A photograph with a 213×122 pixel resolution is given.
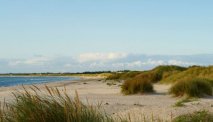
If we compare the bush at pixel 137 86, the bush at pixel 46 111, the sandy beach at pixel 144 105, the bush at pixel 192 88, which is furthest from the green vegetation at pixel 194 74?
the bush at pixel 46 111

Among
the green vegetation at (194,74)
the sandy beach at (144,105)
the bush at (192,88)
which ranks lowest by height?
the sandy beach at (144,105)

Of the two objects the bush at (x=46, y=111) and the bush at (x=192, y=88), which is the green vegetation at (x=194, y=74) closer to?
the bush at (x=192, y=88)

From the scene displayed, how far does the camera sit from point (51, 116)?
632 cm

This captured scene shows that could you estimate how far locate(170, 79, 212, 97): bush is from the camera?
2128 centimetres

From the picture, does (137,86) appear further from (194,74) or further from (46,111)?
(46,111)

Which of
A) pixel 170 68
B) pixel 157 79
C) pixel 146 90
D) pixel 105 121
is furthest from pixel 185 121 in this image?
pixel 170 68

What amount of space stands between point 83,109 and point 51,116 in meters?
0.45

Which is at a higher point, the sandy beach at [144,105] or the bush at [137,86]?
the bush at [137,86]

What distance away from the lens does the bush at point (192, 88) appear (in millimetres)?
21281

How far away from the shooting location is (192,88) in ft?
69.8

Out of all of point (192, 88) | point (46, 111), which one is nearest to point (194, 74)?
point (192, 88)

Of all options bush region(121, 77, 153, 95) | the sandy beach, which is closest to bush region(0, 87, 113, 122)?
→ the sandy beach

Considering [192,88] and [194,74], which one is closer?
[192,88]

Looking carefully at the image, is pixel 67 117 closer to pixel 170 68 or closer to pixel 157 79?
pixel 157 79
